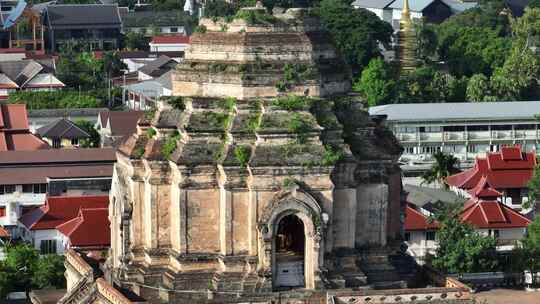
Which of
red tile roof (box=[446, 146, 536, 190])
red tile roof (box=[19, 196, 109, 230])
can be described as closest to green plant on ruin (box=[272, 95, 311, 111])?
red tile roof (box=[19, 196, 109, 230])

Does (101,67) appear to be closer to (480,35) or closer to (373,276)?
(480,35)

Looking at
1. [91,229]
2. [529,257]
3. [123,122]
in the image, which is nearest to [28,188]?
[91,229]

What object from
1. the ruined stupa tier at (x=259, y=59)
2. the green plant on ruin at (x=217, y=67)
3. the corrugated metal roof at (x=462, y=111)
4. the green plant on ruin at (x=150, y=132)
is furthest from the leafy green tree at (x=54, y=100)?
the green plant on ruin at (x=217, y=67)

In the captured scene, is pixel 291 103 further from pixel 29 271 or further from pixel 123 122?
pixel 123 122

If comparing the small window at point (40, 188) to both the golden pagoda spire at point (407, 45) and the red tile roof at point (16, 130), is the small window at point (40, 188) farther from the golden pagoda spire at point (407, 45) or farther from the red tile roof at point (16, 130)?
the golden pagoda spire at point (407, 45)

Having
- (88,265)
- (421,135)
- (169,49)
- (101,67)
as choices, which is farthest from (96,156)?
(169,49)
